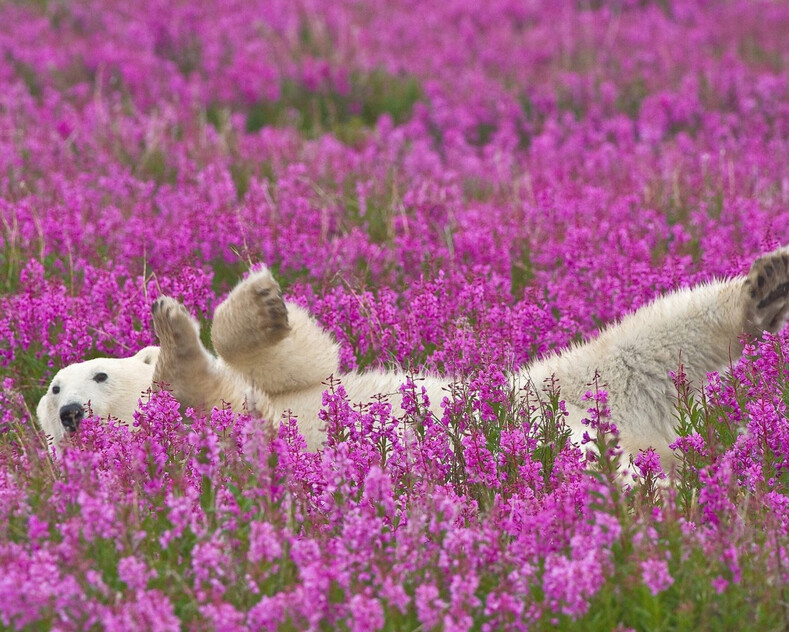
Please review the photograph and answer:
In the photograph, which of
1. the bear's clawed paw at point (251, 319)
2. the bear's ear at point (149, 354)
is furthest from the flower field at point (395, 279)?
the bear's clawed paw at point (251, 319)

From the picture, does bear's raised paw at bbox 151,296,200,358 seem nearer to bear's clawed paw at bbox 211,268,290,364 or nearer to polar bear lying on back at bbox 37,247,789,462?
polar bear lying on back at bbox 37,247,789,462

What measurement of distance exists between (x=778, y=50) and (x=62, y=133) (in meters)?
7.27

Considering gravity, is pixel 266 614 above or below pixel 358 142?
above

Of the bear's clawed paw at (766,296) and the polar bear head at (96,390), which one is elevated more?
the bear's clawed paw at (766,296)

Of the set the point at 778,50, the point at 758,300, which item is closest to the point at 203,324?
the point at 758,300

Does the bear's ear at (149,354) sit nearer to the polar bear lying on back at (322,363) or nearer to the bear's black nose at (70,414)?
the polar bear lying on back at (322,363)

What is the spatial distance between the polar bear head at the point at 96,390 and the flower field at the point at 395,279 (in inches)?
6.2

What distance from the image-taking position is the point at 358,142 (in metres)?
9.79

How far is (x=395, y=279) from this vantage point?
5.90 m

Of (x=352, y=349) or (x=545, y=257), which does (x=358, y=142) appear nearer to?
(x=545, y=257)

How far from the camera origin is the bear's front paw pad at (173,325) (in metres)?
4.48

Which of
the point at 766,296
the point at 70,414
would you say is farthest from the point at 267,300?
the point at 766,296

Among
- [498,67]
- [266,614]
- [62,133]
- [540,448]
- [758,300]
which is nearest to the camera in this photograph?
[266,614]

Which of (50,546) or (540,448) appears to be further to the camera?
(540,448)
